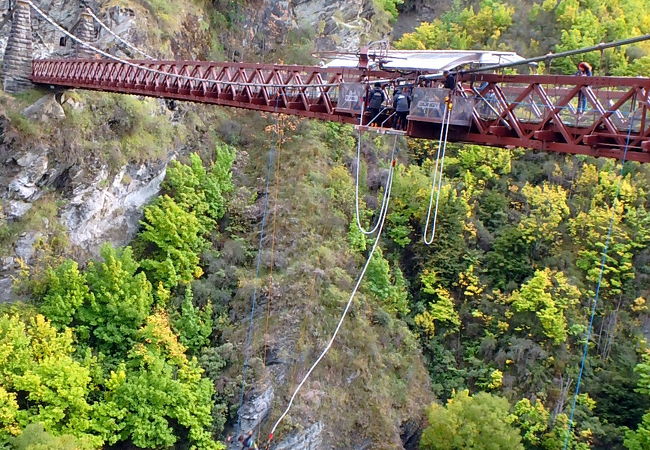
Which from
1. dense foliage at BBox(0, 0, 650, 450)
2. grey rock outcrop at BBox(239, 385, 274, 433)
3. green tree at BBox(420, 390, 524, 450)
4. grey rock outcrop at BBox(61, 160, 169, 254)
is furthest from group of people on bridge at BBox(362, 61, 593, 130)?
grey rock outcrop at BBox(61, 160, 169, 254)

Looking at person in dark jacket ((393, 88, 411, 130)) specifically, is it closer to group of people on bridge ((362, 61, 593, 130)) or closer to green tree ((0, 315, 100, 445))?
group of people on bridge ((362, 61, 593, 130))

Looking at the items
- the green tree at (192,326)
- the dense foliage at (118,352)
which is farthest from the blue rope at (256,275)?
the green tree at (192,326)

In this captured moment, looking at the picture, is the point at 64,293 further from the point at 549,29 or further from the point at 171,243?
the point at 549,29

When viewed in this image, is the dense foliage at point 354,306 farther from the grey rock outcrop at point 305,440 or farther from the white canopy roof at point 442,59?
the white canopy roof at point 442,59

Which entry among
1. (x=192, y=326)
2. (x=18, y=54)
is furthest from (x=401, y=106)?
(x=18, y=54)

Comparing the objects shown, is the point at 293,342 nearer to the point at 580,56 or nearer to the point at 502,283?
the point at 502,283

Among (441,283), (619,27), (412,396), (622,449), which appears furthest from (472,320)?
(619,27)
